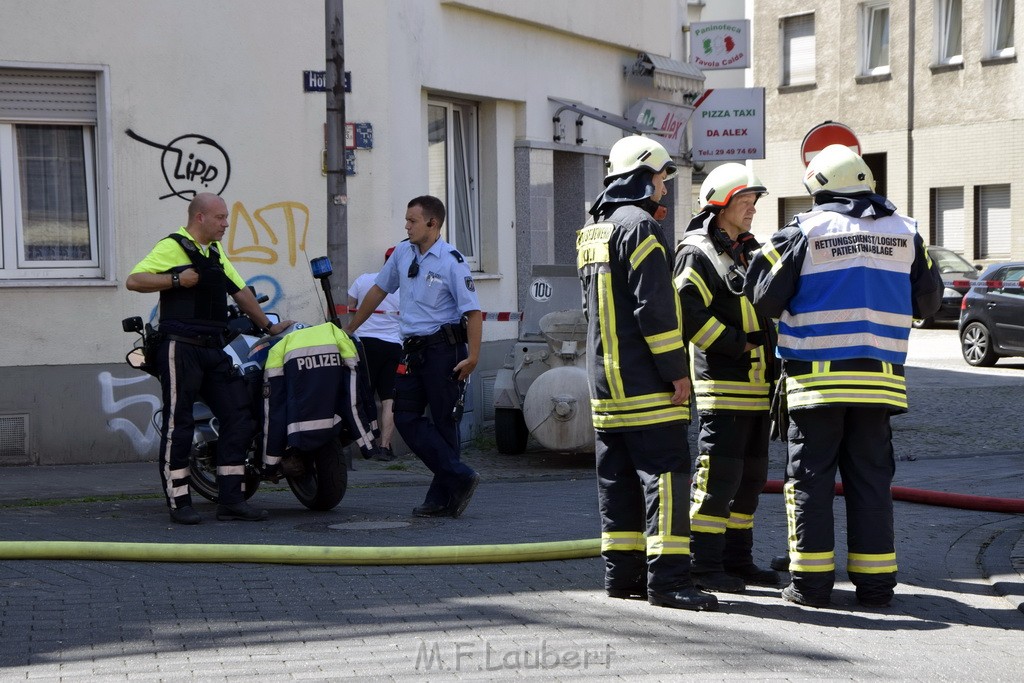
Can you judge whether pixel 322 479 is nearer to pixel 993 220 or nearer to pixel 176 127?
pixel 176 127

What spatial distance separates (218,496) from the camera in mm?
8195

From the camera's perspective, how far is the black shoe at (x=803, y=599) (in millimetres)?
5906

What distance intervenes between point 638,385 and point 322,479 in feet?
9.74

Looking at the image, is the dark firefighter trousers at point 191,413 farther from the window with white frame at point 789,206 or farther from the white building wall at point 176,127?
the window with white frame at point 789,206

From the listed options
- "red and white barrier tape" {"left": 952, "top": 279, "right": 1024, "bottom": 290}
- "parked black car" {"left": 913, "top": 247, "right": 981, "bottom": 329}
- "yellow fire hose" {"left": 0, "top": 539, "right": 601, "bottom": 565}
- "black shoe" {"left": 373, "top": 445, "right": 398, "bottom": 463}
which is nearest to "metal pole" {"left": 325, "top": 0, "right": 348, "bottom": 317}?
"black shoe" {"left": 373, "top": 445, "right": 398, "bottom": 463}

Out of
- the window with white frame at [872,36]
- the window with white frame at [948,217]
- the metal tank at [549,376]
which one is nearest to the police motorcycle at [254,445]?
the metal tank at [549,376]

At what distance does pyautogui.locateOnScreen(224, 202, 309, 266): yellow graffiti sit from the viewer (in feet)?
37.3

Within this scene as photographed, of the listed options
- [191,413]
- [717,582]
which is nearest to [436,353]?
[191,413]

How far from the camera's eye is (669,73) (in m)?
17.1

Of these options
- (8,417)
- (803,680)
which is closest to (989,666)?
A: (803,680)

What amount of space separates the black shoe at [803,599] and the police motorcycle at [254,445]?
3.10 m

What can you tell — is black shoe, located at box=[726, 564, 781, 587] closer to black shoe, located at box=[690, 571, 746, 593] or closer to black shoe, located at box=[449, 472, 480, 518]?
black shoe, located at box=[690, 571, 746, 593]

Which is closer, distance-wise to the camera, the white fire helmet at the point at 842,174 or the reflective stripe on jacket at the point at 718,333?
the white fire helmet at the point at 842,174

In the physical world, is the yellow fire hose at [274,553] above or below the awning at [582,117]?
below
